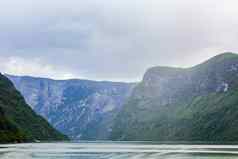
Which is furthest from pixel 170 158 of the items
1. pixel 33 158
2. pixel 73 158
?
pixel 33 158

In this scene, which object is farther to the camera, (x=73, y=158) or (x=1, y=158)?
(x=73, y=158)

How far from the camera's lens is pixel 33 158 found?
114500 mm

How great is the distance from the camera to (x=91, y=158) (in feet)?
385

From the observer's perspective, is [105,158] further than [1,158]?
Yes

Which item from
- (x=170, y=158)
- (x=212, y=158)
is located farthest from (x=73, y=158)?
(x=212, y=158)

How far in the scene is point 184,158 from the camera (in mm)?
117250

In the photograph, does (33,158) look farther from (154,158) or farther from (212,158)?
(212,158)

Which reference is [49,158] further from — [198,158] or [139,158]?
[198,158]

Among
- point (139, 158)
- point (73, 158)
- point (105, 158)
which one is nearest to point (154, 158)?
point (139, 158)

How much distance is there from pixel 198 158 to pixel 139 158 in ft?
44.7

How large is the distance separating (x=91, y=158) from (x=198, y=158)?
80.5ft

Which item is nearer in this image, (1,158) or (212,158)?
(1,158)

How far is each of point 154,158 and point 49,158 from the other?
2418cm

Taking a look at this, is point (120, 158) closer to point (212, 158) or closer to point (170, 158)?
point (170, 158)
